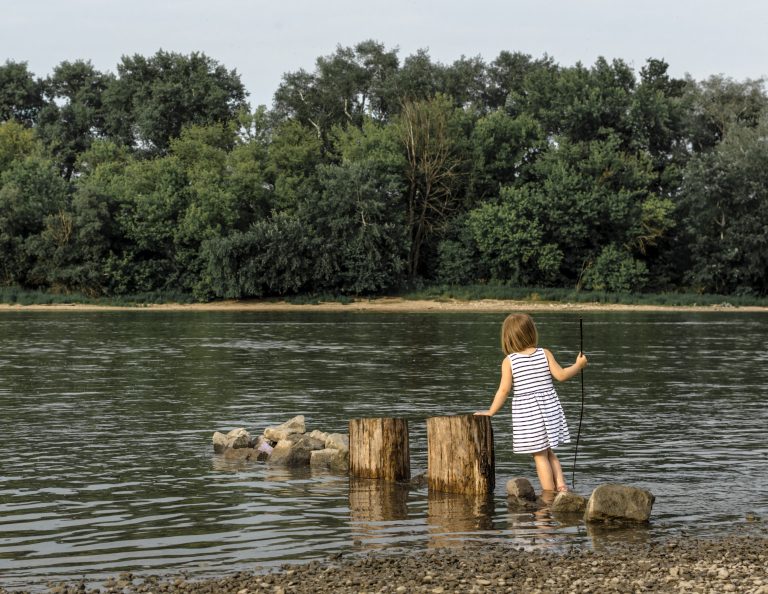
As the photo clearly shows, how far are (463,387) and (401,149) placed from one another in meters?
57.4

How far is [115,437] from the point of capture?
18.8 m

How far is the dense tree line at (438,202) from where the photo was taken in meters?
78.1

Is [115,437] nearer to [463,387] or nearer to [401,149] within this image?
[463,387]

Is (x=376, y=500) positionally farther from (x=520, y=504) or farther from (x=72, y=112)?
(x=72, y=112)

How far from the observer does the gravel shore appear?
905 cm

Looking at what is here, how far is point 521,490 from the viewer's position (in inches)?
516

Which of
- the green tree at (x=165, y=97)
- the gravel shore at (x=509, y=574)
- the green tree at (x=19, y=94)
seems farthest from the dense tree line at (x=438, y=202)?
the gravel shore at (x=509, y=574)

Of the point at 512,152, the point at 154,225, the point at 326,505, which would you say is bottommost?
the point at 326,505

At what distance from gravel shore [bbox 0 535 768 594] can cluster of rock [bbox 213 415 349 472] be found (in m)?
5.07

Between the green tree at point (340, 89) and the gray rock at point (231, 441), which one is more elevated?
the green tree at point (340, 89)

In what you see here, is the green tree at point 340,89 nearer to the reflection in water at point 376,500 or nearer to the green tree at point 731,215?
the green tree at point 731,215

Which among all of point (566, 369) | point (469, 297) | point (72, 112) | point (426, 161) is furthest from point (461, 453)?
point (72, 112)

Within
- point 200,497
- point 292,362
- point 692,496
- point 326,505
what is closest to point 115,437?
point 200,497

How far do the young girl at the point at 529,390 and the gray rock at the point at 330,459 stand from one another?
341cm
